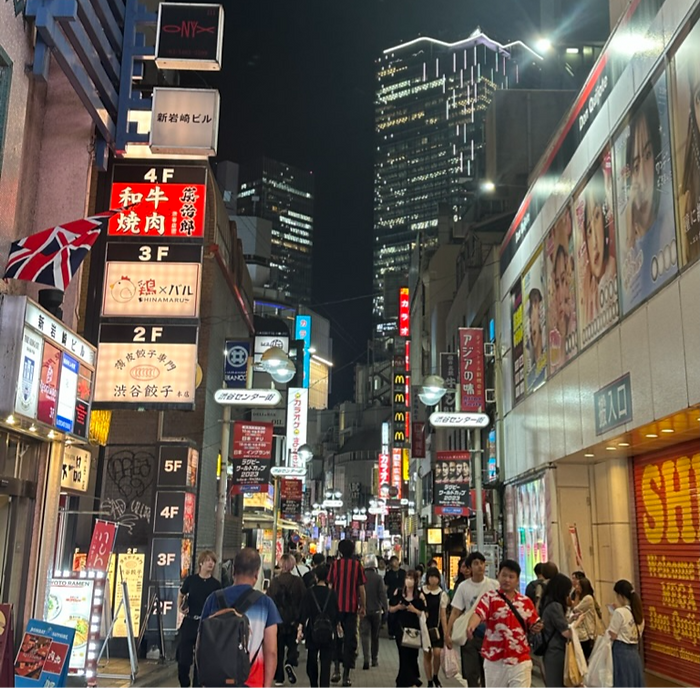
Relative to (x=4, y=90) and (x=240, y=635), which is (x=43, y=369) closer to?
(x=4, y=90)

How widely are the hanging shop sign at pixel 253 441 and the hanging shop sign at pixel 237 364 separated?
1.29 metres

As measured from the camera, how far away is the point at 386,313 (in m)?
113

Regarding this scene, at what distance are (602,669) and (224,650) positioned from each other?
5327mm

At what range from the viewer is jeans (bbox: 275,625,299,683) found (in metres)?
13.7

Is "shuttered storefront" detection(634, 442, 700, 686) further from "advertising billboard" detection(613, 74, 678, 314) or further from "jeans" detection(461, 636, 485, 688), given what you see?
"jeans" detection(461, 636, 485, 688)

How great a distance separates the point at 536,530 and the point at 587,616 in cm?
931

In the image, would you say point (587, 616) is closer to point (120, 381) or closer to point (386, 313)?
point (120, 381)

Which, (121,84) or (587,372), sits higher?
(121,84)

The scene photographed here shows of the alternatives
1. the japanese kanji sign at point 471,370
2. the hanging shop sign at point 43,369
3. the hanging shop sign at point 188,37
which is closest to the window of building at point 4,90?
the hanging shop sign at point 43,369

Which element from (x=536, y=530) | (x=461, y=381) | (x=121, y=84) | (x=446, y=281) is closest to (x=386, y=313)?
(x=446, y=281)

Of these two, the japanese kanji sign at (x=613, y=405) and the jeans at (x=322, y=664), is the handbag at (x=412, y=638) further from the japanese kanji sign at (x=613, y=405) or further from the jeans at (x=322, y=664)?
the japanese kanji sign at (x=613, y=405)

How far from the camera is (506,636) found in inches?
312

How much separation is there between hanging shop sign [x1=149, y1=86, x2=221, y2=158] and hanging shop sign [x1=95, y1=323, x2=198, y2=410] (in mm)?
3150

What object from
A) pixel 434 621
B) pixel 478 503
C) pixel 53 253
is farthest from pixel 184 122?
pixel 478 503
